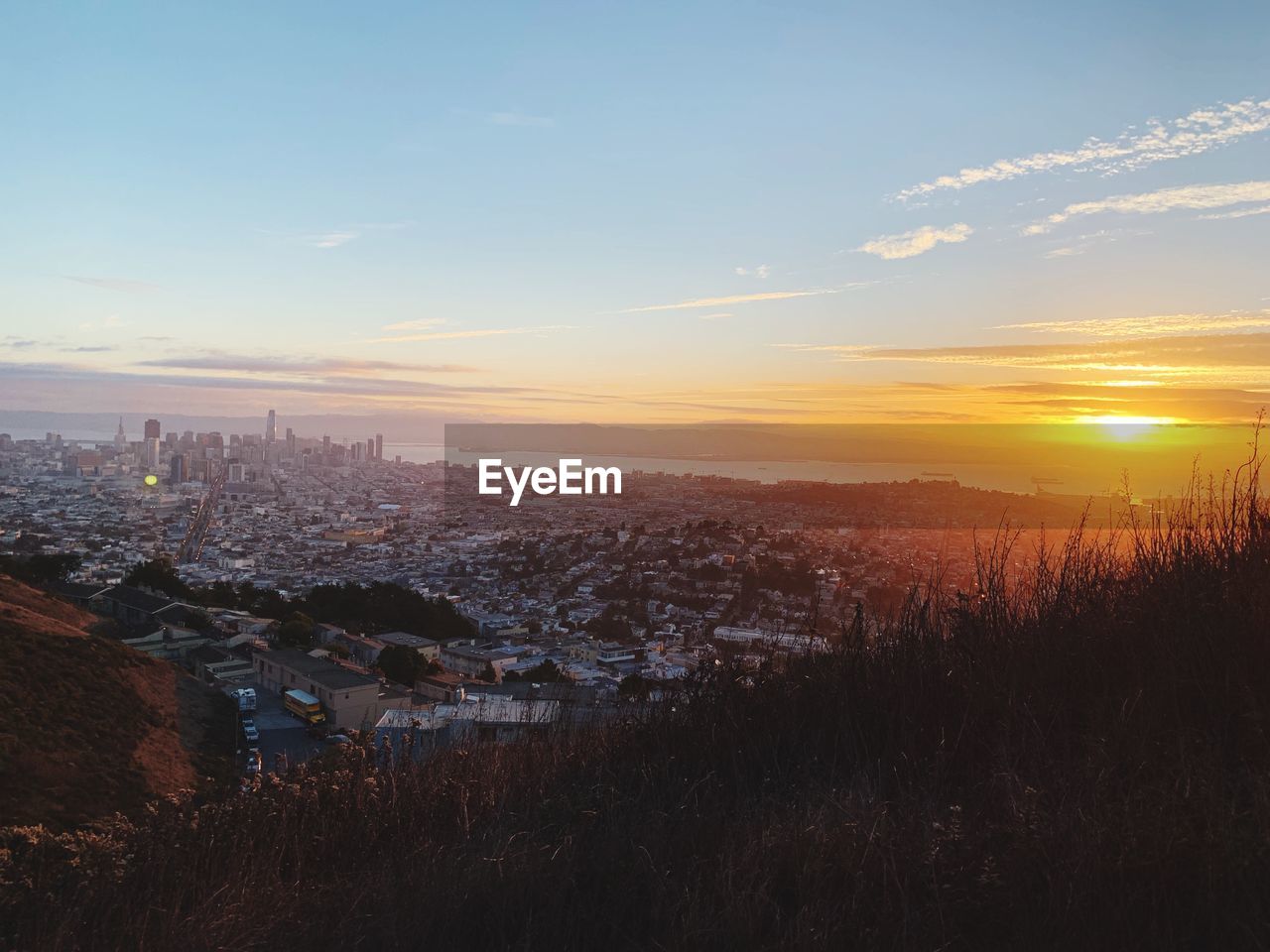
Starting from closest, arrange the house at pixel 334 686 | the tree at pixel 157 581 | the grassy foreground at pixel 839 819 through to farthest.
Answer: the grassy foreground at pixel 839 819 → the house at pixel 334 686 → the tree at pixel 157 581

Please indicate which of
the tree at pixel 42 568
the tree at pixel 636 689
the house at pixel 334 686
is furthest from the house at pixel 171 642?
the tree at pixel 636 689

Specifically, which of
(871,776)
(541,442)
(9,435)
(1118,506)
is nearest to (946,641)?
(871,776)

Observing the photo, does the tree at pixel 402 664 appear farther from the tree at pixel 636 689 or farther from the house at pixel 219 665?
the tree at pixel 636 689

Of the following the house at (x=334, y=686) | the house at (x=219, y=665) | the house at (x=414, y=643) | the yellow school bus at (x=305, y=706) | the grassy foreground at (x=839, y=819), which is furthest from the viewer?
the house at (x=414, y=643)

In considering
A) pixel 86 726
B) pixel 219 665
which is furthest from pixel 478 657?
pixel 86 726

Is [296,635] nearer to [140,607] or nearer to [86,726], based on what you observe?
[140,607]

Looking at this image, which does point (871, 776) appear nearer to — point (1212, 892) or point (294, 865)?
point (1212, 892)

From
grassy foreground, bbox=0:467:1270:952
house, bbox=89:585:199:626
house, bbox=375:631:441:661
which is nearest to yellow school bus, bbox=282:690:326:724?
house, bbox=375:631:441:661
